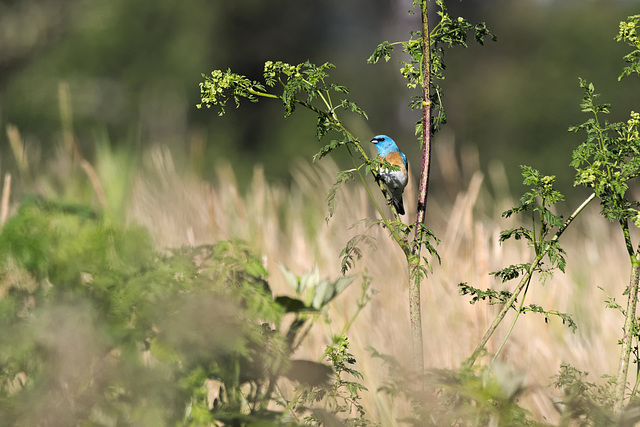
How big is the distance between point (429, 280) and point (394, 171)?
0.92 meters

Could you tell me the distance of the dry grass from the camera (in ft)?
6.24

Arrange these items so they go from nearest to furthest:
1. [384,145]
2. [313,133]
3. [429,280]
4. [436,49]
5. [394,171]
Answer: [436,49]
[394,171]
[384,145]
[429,280]
[313,133]

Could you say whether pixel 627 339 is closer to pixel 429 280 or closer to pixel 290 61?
pixel 429 280

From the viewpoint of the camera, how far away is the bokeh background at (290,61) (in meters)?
16.5

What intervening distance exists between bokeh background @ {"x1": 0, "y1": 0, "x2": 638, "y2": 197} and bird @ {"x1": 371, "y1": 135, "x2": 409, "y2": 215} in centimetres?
1087

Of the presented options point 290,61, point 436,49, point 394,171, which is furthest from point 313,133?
point 436,49

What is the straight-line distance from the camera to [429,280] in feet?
7.57

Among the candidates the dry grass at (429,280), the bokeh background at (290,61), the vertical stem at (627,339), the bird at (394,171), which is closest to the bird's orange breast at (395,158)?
the bird at (394,171)

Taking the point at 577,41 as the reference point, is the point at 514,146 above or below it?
below

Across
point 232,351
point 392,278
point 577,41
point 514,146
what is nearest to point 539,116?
point 514,146

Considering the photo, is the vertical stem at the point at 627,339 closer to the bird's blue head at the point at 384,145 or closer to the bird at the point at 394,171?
the bird at the point at 394,171

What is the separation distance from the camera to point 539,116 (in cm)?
1723

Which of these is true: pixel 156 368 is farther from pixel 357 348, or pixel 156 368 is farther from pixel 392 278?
pixel 392 278

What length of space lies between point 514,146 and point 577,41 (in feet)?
12.2
